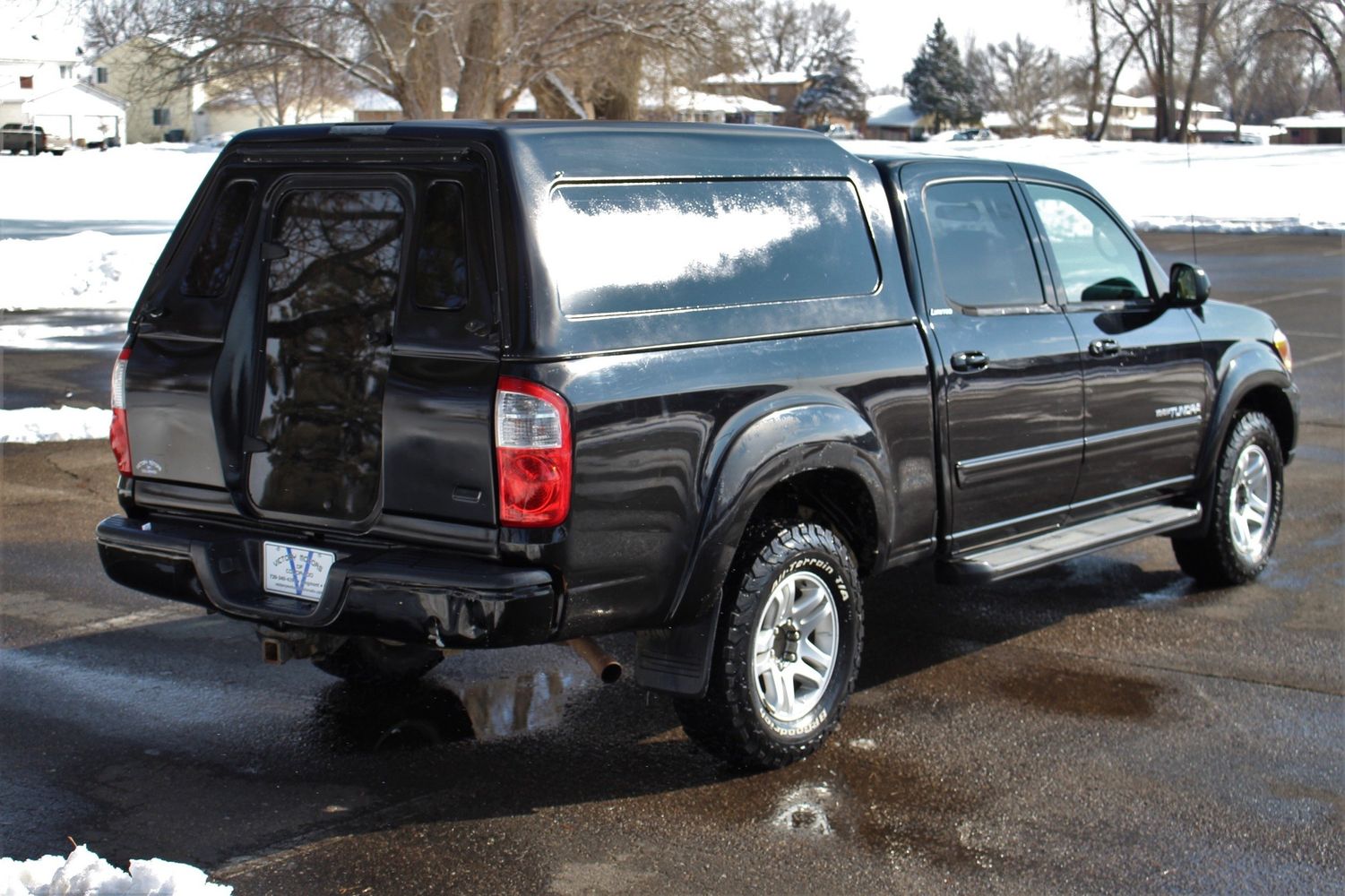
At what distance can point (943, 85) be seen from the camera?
364 ft

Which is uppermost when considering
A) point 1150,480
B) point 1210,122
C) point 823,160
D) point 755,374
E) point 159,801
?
point 1210,122

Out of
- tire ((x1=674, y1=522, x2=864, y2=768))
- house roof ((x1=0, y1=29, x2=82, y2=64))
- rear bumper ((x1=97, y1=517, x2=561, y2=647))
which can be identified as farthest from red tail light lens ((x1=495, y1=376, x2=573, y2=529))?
house roof ((x1=0, y1=29, x2=82, y2=64))

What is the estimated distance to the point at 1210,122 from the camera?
126m

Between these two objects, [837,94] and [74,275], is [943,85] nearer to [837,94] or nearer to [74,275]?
[837,94]

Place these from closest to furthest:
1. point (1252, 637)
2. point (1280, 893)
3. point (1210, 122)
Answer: point (1280, 893), point (1252, 637), point (1210, 122)

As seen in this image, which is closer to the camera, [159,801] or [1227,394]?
[159,801]

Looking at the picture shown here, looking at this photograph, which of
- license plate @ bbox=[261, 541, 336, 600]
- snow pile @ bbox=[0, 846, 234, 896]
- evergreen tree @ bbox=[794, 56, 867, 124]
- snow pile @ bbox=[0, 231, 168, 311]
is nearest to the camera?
snow pile @ bbox=[0, 846, 234, 896]

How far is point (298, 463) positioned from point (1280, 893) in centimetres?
301

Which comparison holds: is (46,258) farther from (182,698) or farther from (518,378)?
(518,378)

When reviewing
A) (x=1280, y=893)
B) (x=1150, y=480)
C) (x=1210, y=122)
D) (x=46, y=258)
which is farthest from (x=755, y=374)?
(x=1210, y=122)

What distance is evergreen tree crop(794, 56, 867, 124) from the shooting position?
102 meters

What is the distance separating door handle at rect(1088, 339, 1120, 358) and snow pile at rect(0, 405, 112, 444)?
21.5 feet

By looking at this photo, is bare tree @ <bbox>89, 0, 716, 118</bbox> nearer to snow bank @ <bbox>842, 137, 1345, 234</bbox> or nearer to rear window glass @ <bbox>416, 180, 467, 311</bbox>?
snow bank @ <bbox>842, 137, 1345, 234</bbox>

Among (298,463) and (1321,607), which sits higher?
(298,463)
